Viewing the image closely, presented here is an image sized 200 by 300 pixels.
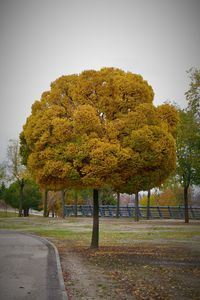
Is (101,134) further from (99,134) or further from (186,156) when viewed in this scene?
(186,156)

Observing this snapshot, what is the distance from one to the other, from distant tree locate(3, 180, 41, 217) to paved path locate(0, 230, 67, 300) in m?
43.3

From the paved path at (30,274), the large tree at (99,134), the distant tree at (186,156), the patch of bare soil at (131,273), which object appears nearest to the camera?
the paved path at (30,274)

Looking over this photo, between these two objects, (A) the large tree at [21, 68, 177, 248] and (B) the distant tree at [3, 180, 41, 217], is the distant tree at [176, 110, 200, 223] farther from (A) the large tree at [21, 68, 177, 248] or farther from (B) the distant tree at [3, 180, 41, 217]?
(B) the distant tree at [3, 180, 41, 217]

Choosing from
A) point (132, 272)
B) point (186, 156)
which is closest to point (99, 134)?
point (132, 272)

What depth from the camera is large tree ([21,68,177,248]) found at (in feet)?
45.8

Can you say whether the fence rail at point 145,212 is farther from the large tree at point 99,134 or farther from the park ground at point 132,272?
the large tree at point 99,134

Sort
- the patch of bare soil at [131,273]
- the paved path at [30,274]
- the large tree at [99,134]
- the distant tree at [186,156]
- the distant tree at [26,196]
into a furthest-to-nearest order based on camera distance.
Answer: the distant tree at [26,196], the distant tree at [186,156], the large tree at [99,134], the patch of bare soil at [131,273], the paved path at [30,274]

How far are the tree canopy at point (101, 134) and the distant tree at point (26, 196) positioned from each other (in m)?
43.4

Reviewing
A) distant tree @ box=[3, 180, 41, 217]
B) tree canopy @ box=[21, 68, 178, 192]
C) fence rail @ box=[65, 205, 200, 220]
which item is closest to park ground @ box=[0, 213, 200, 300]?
tree canopy @ box=[21, 68, 178, 192]

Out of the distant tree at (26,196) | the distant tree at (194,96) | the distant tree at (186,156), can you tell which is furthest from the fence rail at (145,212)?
the distant tree at (194,96)

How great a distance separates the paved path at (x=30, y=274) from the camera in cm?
817

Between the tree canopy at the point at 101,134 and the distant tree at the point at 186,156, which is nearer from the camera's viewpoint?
the tree canopy at the point at 101,134

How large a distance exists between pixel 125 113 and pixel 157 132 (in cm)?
183

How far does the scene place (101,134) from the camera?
47.7 feet
